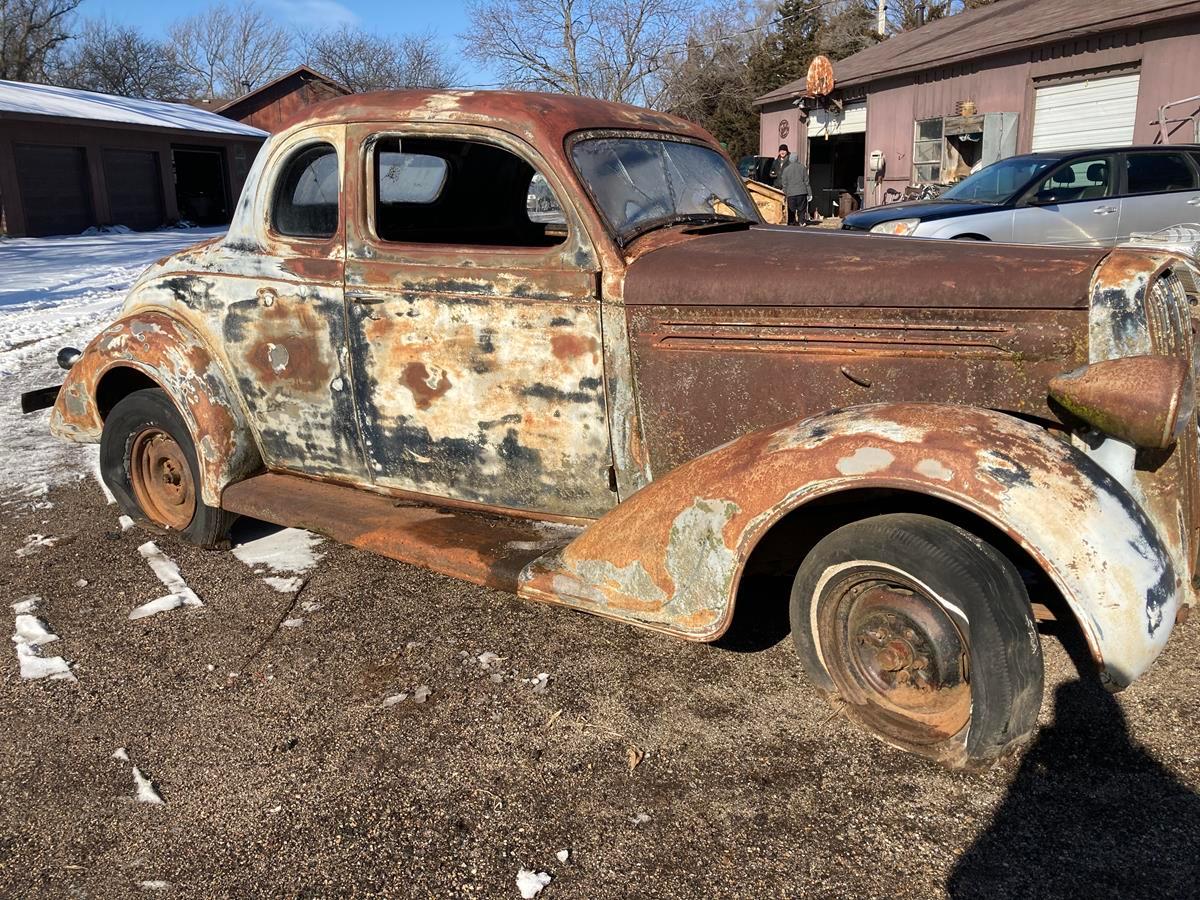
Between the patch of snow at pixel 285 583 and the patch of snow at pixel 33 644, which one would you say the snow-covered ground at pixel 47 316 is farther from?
the patch of snow at pixel 285 583

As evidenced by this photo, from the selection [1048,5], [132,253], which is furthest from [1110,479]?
[132,253]

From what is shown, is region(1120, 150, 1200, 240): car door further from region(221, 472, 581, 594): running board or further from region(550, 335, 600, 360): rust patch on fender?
region(221, 472, 581, 594): running board

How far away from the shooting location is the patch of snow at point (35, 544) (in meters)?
4.35

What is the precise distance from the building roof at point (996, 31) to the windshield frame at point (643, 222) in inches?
451

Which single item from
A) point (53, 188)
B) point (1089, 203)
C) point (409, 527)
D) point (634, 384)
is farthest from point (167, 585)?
point (53, 188)

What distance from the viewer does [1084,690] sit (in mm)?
3006

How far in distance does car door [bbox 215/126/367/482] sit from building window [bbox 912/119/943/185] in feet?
52.8

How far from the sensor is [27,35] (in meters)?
39.8

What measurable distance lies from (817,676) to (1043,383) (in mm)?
1050

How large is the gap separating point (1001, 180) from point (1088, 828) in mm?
9459

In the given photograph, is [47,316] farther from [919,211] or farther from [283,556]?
[919,211]

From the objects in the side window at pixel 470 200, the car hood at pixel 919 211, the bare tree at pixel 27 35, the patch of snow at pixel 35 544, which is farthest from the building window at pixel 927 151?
the bare tree at pixel 27 35

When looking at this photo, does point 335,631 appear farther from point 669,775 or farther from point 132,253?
point 132,253

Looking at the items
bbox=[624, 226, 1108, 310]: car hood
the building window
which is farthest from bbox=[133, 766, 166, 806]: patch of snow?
the building window
